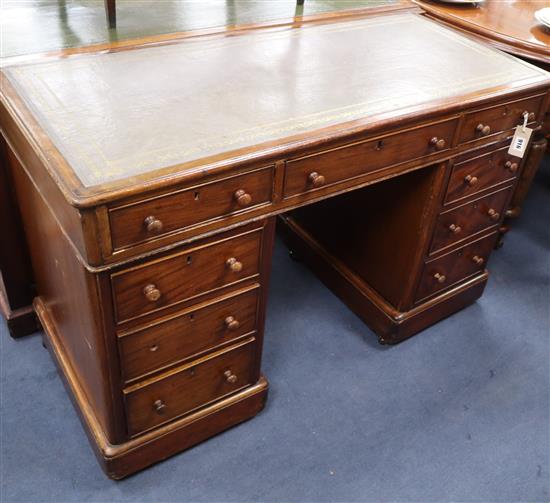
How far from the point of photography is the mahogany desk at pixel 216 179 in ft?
3.66

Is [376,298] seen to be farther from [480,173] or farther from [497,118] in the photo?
[497,118]

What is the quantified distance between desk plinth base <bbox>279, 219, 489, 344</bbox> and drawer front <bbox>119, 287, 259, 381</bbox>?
617mm

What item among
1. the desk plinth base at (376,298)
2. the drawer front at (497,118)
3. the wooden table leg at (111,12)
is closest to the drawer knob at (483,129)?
the drawer front at (497,118)

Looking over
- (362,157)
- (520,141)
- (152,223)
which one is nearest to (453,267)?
(520,141)

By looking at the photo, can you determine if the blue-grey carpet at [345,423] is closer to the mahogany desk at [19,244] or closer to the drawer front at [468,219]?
the mahogany desk at [19,244]

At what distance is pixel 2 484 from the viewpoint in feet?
4.89

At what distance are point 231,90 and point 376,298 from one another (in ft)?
2.98

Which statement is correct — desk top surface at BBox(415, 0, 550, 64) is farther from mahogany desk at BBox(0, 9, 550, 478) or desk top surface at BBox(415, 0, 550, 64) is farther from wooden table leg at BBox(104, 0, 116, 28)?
wooden table leg at BBox(104, 0, 116, 28)

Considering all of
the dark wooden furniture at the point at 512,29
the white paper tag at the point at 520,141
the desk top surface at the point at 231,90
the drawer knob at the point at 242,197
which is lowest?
the white paper tag at the point at 520,141

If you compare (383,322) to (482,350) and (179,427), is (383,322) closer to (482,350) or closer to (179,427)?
(482,350)

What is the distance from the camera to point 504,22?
2078 millimetres

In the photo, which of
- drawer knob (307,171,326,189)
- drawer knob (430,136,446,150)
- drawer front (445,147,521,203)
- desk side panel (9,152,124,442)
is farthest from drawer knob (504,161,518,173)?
desk side panel (9,152,124,442)

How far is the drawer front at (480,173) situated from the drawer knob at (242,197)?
2.31 feet

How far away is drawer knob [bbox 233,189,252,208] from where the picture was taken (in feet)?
3.86
